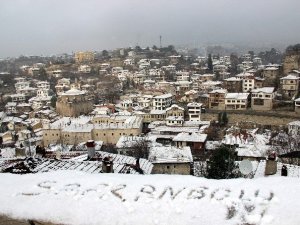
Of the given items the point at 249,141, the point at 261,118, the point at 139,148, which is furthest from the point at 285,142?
the point at 261,118

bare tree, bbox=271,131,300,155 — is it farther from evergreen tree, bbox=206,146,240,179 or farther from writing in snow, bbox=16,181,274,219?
writing in snow, bbox=16,181,274,219

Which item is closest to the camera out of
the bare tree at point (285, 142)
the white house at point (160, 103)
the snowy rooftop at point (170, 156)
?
the snowy rooftop at point (170, 156)

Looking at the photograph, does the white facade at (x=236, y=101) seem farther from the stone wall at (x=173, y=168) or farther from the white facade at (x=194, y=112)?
the stone wall at (x=173, y=168)

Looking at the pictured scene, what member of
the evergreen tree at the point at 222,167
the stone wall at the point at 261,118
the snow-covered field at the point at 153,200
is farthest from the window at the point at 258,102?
the snow-covered field at the point at 153,200

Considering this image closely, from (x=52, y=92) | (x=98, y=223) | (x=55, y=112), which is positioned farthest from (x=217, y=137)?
(x=52, y=92)

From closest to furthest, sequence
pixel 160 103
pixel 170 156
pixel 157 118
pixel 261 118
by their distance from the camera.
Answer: pixel 170 156, pixel 261 118, pixel 157 118, pixel 160 103

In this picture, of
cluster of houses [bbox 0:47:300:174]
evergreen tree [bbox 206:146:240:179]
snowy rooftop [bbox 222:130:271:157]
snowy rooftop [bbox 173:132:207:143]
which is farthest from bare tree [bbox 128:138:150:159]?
evergreen tree [bbox 206:146:240:179]

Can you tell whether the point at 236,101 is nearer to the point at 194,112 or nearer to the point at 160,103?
the point at 194,112

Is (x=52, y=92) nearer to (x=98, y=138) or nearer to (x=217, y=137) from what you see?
(x=98, y=138)

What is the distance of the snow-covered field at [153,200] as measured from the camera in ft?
16.6

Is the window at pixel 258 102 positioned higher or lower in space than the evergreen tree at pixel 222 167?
lower

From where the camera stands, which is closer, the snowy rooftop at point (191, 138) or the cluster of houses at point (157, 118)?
the cluster of houses at point (157, 118)

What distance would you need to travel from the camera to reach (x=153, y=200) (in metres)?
5.49

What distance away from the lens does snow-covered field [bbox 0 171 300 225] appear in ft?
16.6
